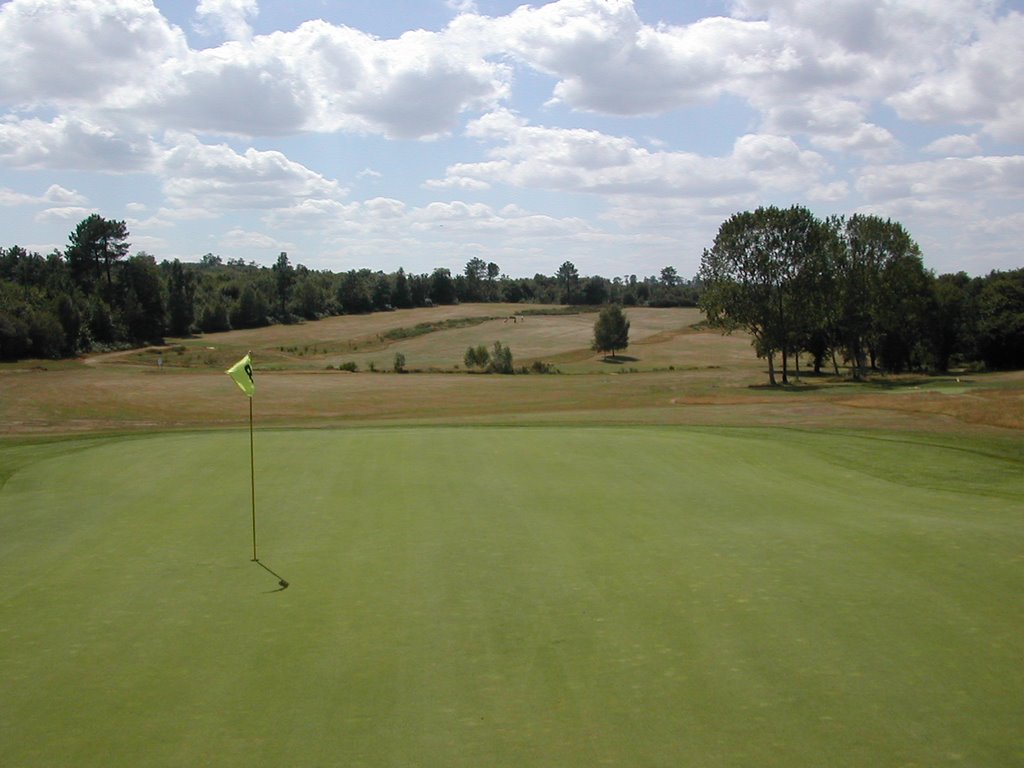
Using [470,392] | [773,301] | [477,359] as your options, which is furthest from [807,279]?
[477,359]

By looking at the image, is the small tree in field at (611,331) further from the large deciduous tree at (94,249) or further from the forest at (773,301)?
the large deciduous tree at (94,249)

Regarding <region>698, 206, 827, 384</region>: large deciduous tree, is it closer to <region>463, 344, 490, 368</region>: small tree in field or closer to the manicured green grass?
<region>463, 344, 490, 368</region>: small tree in field

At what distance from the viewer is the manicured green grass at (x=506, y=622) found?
261 inches

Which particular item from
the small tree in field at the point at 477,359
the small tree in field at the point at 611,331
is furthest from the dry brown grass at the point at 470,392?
the small tree in field at the point at 477,359

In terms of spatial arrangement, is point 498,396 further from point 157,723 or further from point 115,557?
point 157,723

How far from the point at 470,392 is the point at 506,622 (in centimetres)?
4921

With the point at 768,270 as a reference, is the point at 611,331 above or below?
below

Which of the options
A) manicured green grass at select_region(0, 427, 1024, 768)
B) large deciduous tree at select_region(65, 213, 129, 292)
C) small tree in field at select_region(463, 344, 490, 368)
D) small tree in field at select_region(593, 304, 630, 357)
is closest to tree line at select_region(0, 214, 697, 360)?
large deciduous tree at select_region(65, 213, 129, 292)

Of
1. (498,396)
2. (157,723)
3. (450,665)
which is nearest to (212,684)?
(157,723)

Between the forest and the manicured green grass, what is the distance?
4951 cm

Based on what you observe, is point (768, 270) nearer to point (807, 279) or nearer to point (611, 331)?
point (807, 279)

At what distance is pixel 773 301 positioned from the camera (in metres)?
63.8

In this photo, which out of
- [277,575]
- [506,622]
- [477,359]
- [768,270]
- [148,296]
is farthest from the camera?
[148,296]

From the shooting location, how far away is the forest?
6378cm
